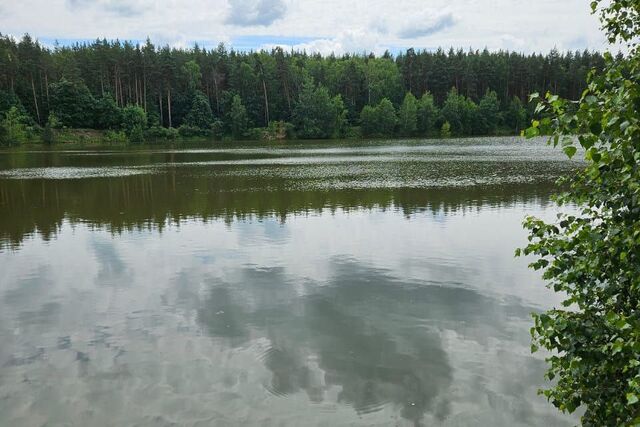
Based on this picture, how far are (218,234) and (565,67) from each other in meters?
163

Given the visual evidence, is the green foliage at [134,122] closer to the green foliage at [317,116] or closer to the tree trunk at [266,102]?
the tree trunk at [266,102]

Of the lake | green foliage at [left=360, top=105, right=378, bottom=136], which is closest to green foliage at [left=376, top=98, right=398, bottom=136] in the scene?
green foliage at [left=360, top=105, right=378, bottom=136]

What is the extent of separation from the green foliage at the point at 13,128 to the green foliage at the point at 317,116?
5666 centimetres

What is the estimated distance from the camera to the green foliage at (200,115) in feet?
403

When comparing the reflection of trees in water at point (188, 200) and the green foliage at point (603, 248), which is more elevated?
the green foliage at point (603, 248)

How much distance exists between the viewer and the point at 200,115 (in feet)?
405

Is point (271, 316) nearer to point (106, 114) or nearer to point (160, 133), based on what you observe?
point (160, 133)

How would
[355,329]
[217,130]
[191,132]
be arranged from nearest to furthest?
1. [355,329]
2. [191,132]
3. [217,130]

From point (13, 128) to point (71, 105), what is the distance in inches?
663

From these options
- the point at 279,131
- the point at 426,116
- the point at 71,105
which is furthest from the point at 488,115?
the point at 71,105

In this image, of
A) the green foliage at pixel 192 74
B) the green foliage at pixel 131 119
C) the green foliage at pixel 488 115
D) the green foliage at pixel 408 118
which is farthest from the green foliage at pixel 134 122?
the green foliage at pixel 488 115

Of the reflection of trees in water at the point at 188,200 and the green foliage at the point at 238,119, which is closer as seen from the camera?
the reflection of trees in water at the point at 188,200

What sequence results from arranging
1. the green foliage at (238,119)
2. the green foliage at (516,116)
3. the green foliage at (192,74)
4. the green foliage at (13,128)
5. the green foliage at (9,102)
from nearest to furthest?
the green foliage at (13,128) < the green foliage at (9,102) < the green foliage at (238,119) < the green foliage at (192,74) < the green foliage at (516,116)

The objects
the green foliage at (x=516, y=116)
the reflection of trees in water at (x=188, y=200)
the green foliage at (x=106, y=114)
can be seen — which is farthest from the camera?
Result: the green foliage at (x=516, y=116)
